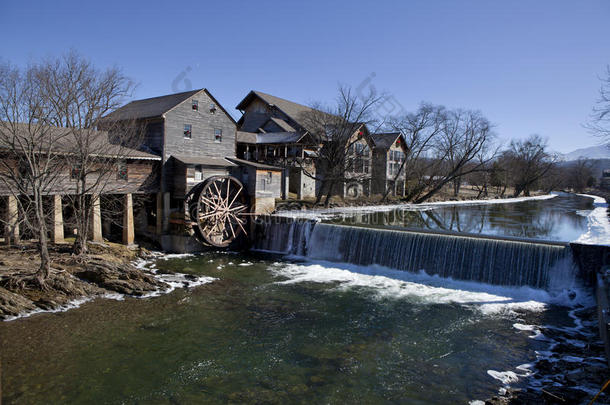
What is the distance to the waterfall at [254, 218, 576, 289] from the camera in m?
14.4

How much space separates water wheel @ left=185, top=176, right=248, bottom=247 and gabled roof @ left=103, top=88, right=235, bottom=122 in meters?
4.36

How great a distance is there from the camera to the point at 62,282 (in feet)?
42.2

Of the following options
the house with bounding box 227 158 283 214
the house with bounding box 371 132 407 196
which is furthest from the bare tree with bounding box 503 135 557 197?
the house with bounding box 227 158 283 214

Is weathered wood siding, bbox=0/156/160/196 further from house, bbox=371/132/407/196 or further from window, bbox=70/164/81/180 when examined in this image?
house, bbox=371/132/407/196

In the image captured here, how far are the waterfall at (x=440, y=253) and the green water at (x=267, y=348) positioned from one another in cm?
170

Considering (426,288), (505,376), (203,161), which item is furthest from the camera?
(203,161)

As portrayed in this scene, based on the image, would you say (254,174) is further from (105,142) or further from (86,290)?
(86,290)

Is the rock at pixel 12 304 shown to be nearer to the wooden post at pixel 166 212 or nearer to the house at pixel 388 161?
the wooden post at pixel 166 212

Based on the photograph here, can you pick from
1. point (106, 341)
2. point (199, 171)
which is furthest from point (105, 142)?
point (106, 341)

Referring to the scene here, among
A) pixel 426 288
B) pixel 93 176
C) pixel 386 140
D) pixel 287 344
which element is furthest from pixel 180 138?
pixel 386 140

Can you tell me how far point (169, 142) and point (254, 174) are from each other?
499cm

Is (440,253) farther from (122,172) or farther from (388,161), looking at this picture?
(388,161)

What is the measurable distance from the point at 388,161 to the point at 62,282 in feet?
122

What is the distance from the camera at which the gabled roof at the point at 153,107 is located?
21.7 metres
